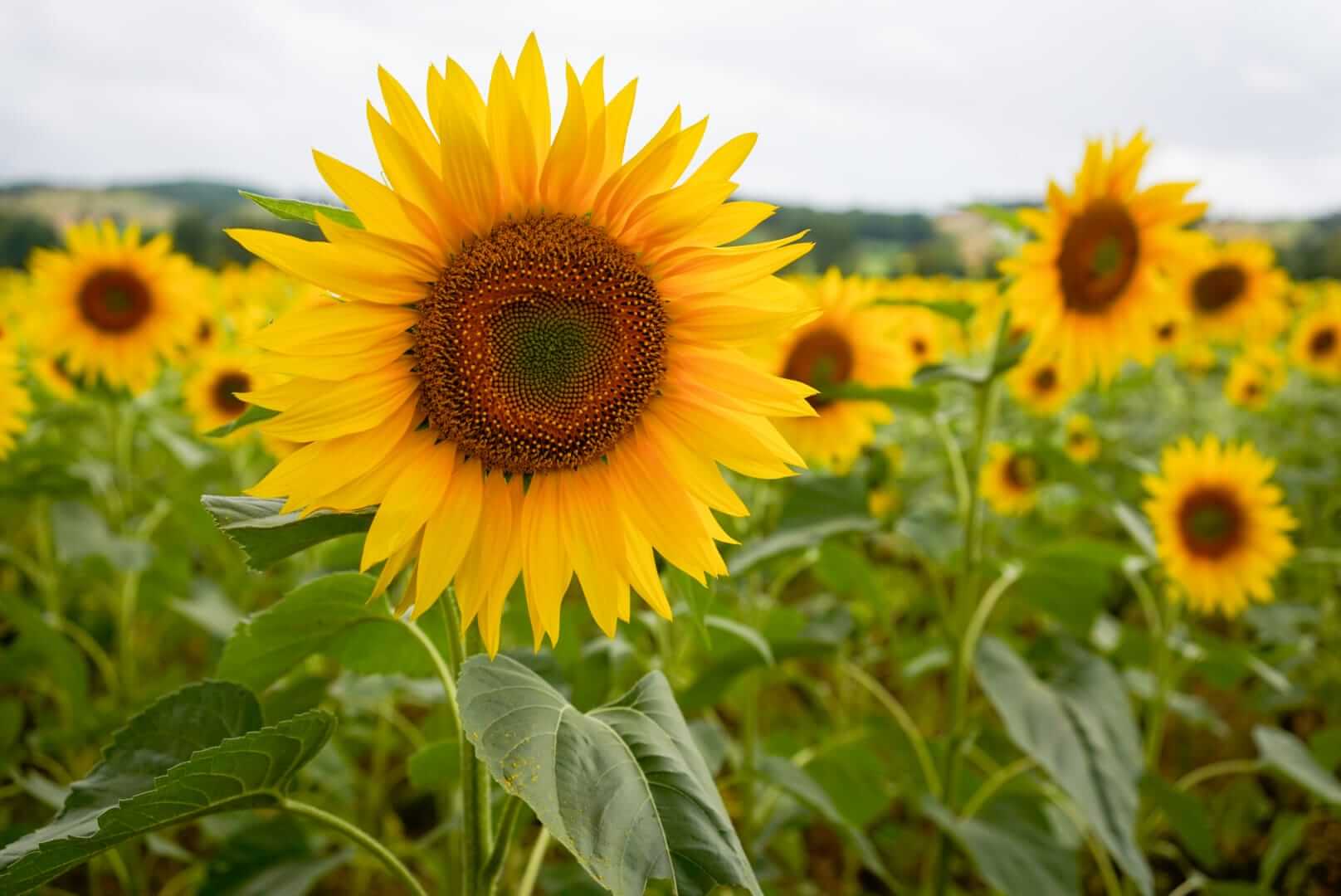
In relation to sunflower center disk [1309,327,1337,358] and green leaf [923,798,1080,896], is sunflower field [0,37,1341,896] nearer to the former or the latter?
green leaf [923,798,1080,896]

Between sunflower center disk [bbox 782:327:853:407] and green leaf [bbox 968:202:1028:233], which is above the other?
green leaf [bbox 968:202:1028:233]

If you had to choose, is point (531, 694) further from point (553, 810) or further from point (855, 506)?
point (855, 506)

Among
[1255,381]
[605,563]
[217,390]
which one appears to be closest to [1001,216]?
[605,563]

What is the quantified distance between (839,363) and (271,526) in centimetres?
257

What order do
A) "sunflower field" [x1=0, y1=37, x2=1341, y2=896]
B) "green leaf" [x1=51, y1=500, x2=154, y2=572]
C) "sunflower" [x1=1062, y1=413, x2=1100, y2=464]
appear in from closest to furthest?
"sunflower field" [x1=0, y1=37, x2=1341, y2=896] → "green leaf" [x1=51, y1=500, x2=154, y2=572] → "sunflower" [x1=1062, y1=413, x2=1100, y2=464]

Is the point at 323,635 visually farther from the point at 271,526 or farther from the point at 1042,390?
the point at 1042,390

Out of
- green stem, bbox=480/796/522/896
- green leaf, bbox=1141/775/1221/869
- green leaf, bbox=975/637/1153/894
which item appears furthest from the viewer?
green leaf, bbox=1141/775/1221/869

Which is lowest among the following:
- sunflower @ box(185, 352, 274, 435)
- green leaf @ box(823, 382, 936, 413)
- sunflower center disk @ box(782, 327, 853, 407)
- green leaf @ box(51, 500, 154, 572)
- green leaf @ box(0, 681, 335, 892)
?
green leaf @ box(51, 500, 154, 572)

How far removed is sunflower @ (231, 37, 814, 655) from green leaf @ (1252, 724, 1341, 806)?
2057 mm

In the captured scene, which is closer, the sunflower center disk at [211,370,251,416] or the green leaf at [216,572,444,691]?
the green leaf at [216,572,444,691]

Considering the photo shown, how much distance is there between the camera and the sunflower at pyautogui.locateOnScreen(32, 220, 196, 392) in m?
3.74

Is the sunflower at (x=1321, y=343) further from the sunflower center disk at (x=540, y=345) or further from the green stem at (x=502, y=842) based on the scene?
the green stem at (x=502, y=842)

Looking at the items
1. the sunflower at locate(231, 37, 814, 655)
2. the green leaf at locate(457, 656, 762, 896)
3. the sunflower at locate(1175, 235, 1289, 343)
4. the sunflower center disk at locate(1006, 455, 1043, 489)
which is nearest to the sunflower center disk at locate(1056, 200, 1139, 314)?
the sunflower at locate(231, 37, 814, 655)

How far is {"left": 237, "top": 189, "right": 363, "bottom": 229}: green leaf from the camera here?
40.6 inches
